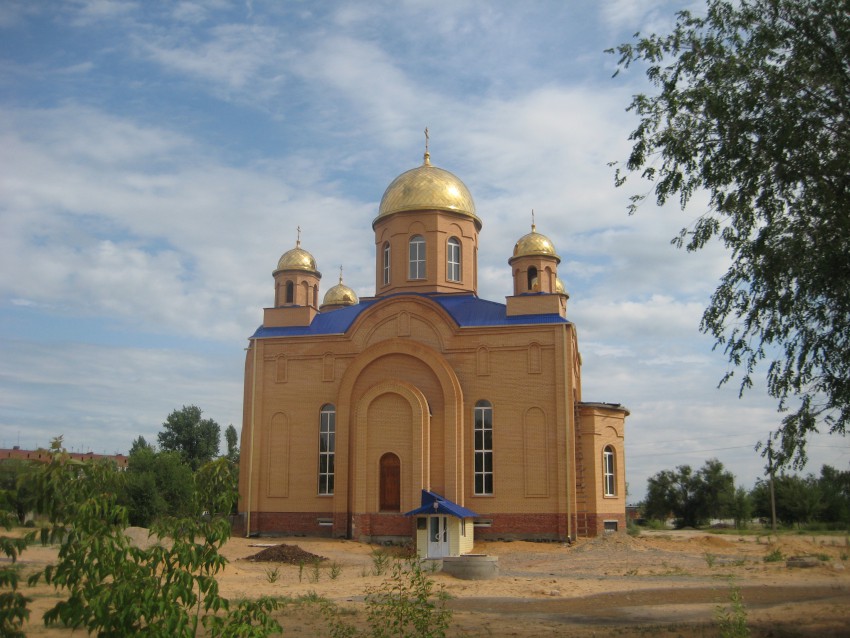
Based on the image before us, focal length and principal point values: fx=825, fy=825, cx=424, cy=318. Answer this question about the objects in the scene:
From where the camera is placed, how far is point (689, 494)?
141ft

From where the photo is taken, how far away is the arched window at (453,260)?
2930cm

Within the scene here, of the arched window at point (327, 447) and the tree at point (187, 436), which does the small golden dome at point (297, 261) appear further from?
the tree at point (187, 436)

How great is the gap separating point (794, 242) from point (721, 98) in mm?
1884

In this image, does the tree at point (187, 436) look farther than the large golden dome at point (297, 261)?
Yes

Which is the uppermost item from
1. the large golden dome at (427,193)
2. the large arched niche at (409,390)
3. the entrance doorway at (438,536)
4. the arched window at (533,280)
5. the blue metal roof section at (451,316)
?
the large golden dome at (427,193)

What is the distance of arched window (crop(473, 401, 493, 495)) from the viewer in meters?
25.9

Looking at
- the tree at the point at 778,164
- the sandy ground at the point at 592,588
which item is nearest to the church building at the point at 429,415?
the sandy ground at the point at 592,588

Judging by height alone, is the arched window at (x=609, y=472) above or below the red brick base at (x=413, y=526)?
above

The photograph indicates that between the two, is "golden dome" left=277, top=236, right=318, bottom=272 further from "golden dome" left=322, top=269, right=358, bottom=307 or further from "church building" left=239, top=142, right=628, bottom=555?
"golden dome" left=322, top=269, right=358, bottom=307

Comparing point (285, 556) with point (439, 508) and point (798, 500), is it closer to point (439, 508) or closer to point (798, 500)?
point (439, 508)

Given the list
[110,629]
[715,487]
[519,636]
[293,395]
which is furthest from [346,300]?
[110,629]

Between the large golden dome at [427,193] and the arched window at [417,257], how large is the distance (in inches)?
44.4

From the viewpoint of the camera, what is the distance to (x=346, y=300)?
1476 inches

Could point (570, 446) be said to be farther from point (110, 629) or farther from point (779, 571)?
point (110, 629)
